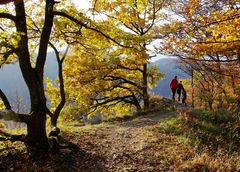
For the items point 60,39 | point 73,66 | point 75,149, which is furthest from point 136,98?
point 75,149

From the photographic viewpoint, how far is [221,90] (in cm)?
3125

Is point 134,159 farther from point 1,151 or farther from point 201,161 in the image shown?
point 1,151

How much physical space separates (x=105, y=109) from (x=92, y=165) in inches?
628

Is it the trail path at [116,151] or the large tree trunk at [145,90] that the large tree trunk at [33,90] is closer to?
the trail path at [116,151]

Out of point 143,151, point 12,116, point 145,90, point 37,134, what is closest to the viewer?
point 12,116

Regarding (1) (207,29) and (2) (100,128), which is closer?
(1) (207,29)

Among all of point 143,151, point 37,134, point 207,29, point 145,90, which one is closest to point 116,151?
point 143,151

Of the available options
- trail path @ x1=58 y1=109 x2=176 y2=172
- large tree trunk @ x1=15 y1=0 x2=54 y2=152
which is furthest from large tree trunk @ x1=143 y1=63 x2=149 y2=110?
large tree trunk @ x1=15 y1=0 x2=54 y2=152

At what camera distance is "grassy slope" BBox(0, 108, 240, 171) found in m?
8.33

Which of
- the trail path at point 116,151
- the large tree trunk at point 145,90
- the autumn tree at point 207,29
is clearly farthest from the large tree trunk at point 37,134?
the large tree trunk at point 145,90

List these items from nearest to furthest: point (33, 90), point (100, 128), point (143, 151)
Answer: point (33, 90) < point (143, 151) < point (100, 128)

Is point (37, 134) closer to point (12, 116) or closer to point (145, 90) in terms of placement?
point (12, 116)

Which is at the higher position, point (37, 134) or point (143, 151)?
point (37, 134)

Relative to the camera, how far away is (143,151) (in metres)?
9.84
